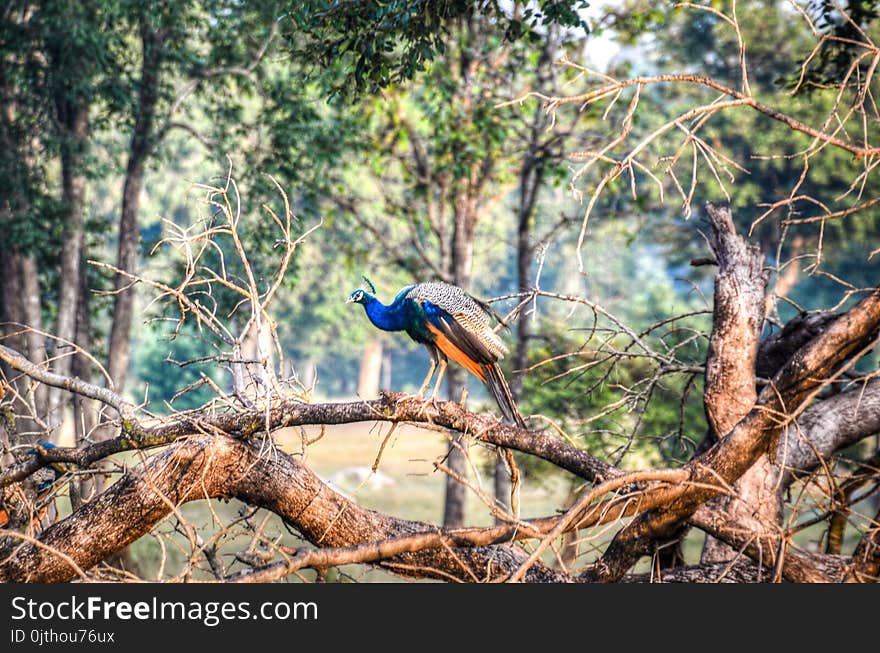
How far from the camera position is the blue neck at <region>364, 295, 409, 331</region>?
4980 mm

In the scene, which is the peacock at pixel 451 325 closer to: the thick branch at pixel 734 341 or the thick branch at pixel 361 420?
the thick branch at pixel 361 420

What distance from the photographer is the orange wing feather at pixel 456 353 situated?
486cm

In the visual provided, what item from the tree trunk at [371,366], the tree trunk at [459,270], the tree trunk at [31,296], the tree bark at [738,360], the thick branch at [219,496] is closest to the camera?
the thick branch at [219,496]

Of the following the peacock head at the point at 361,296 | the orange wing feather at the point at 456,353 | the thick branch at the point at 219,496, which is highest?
the peacock head at the point at 361,296

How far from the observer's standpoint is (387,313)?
197 inches

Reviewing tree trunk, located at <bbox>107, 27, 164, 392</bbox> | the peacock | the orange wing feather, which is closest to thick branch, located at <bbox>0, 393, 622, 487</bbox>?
the peacock

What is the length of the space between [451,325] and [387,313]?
386mm

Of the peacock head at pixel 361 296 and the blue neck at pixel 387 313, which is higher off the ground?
the peacock head at pixel 361 296

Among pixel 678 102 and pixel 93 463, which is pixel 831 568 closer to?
pixel 93 463

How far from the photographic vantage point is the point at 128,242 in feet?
38.7

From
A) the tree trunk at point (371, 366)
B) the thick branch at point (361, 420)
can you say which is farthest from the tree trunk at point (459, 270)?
the tree trunk at point (371, 366)

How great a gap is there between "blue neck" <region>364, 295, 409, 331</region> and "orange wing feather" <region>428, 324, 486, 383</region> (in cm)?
17

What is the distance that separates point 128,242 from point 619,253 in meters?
29.9

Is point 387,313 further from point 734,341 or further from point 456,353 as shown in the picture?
point 734,341
